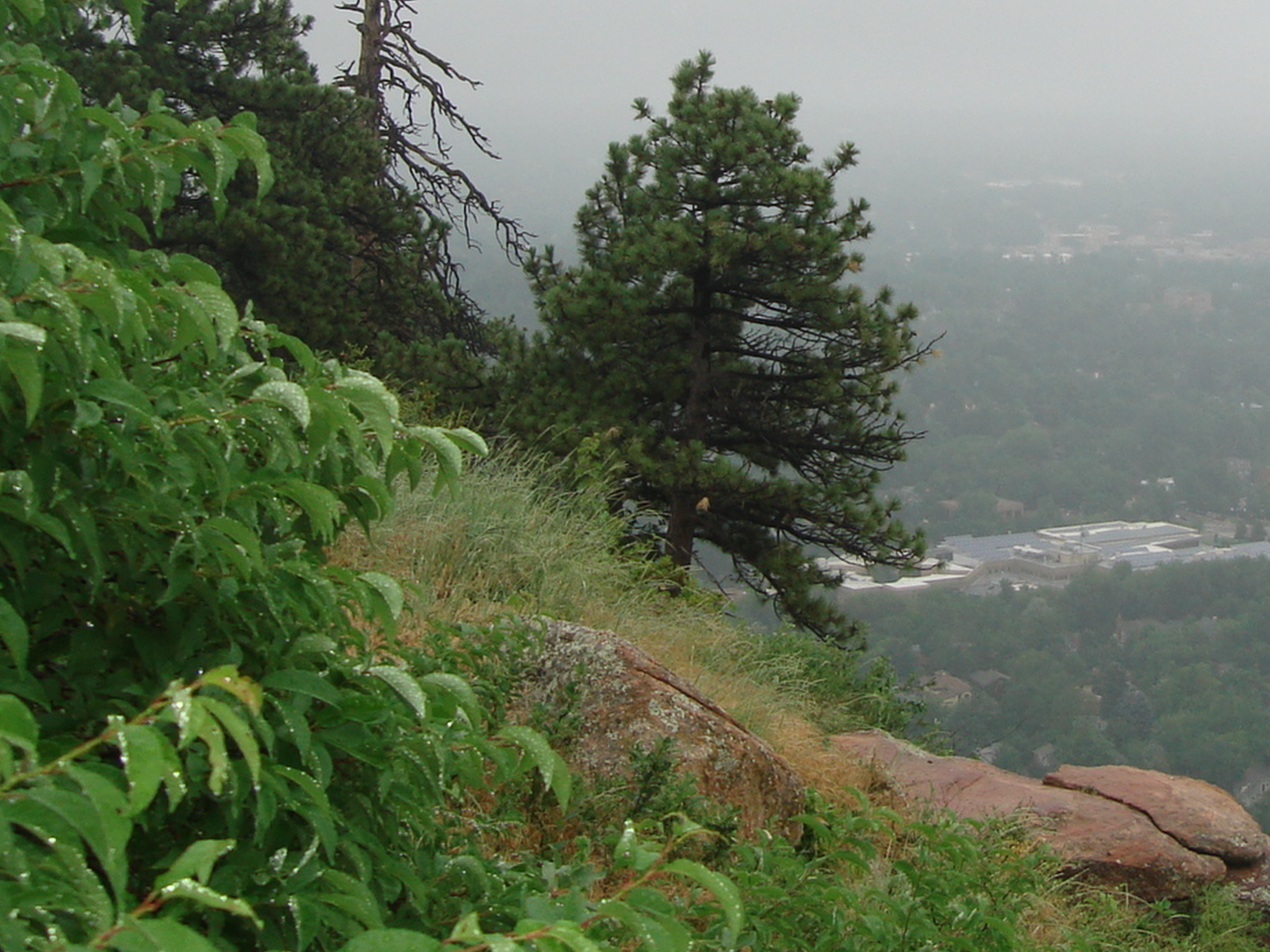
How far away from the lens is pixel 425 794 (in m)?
1.95

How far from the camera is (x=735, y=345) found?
1219cm

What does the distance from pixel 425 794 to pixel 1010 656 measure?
144 feet

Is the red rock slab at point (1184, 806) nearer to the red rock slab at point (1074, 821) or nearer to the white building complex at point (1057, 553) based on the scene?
the red rock slab at point (1074, 821)

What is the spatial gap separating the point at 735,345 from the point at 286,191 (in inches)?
190

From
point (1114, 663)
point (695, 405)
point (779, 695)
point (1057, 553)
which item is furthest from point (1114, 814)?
point (1057, 553)

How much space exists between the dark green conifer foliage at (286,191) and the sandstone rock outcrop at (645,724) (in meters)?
6.43

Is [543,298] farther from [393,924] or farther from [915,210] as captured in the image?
[915,210]

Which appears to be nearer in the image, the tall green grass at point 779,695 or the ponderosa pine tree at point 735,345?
the tall green grass at point 779,695

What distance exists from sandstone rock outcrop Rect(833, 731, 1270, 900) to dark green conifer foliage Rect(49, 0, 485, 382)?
6344 millimetres

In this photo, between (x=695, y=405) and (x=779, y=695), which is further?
(x=695, y=405)

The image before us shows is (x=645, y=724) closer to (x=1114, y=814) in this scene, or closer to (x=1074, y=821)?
(x=1074, y=821)

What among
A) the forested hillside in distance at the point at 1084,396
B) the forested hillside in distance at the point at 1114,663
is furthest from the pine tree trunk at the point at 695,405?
the forested hillside in distance at the point at 1084,396

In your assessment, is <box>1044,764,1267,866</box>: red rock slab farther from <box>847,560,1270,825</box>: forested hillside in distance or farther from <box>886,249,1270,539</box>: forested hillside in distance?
<box>886,249,1270,539</box>: forested hillside in distance

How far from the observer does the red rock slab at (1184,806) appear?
629 cm
